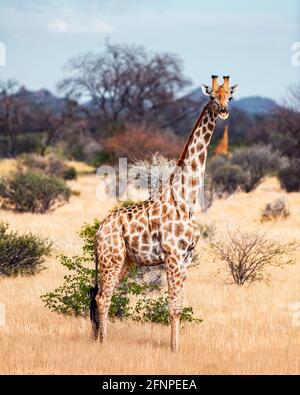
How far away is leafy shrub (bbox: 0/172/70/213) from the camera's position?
A: 20.8m

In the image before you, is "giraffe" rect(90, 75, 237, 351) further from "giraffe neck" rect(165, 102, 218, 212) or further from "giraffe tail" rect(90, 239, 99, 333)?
"giraffe tail" rect(90, 239, 99, 333)

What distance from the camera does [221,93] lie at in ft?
23.9

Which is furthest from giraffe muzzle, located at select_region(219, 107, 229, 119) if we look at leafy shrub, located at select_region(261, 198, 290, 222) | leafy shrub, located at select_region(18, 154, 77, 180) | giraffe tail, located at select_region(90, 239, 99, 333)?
leafy shrub, located at select_region(18, 154, 77, 180)

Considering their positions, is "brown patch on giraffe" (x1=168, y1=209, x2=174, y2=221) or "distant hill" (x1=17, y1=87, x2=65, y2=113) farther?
"distant hill" (x1=17, y1=87, x2=65, y2=113)

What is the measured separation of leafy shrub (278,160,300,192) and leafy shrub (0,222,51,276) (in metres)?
17.7

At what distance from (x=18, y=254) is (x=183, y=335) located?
4426 millimetres

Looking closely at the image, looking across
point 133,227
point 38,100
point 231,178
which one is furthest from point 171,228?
point 38,100

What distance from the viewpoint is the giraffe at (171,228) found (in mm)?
7508

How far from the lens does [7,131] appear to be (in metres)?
51.8

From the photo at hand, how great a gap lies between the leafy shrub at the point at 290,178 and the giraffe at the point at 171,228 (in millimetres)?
21769

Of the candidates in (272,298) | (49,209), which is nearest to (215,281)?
(272,298)

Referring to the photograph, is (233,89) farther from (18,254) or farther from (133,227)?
(18,254)

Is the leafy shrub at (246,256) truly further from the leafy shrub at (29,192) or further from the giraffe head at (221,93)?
the leafy shrub at (29,192)
